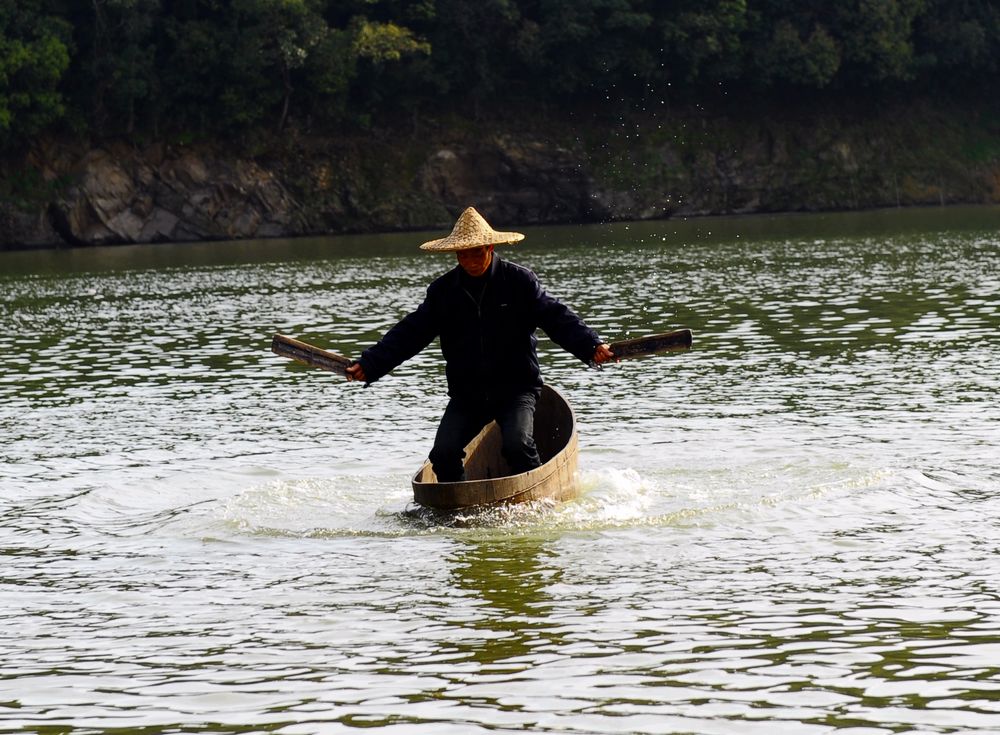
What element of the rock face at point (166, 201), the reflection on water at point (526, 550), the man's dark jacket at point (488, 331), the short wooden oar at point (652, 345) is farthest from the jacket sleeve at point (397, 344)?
the rock face at point (166, 201)

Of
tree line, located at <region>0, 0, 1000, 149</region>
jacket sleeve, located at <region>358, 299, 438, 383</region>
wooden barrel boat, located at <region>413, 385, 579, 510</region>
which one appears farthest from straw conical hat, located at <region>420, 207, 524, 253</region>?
tree line, located at <region>0, 0, 1000, 149</region>

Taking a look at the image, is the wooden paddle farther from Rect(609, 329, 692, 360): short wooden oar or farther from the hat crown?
the hat crown

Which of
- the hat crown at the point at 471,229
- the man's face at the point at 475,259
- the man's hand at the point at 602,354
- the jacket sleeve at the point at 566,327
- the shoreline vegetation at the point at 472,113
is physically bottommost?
the man's hand at the point at 602,354

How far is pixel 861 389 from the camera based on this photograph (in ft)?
59.5

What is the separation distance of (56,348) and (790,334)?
11.9 m

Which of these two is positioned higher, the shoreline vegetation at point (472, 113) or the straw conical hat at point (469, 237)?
the shoreline vegetation at point (472, 113)

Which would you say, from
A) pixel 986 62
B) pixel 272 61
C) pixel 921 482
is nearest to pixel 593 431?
pixel 921 482

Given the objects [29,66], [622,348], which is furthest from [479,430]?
[29,66]

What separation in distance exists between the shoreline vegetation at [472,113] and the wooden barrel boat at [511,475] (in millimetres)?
51676

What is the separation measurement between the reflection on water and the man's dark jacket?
43.5 inches

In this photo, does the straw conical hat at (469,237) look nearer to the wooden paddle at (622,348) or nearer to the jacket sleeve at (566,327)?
the jacket sleeve at (566,327)

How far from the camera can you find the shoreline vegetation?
211ft

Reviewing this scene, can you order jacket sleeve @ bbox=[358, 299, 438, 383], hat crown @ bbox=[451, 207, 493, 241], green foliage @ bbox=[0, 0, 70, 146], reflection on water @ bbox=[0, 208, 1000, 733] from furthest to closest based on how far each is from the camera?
green foliage @ bbox=[0, 0, 70, 146] → jacket sleeve @ bbox=[358, 299, 438, 383] → hat crown @ bbox=[451, 207, 493, 241] → reflection on water @ bbox=[0, 208, 1000, 733]

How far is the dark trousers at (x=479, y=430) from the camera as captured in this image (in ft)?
39.5
